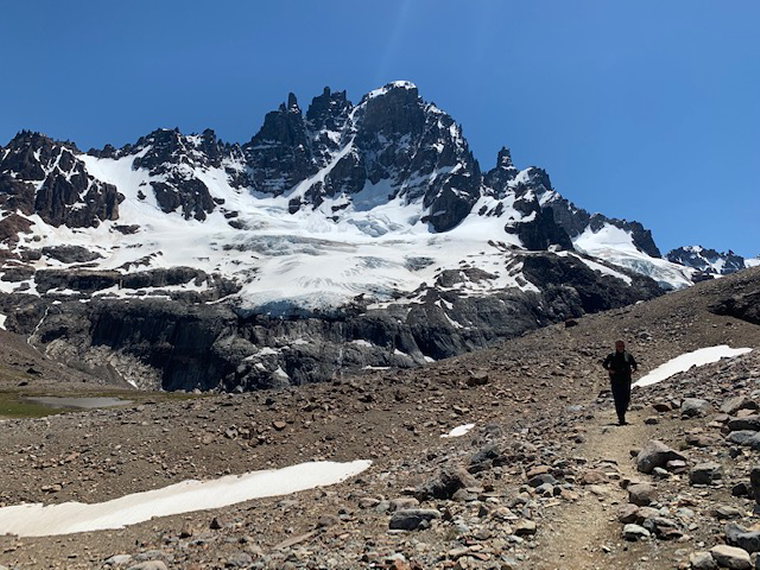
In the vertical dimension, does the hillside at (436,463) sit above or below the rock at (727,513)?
below

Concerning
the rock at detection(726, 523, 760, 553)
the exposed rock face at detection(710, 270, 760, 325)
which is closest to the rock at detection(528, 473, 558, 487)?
the rock at detection(726, 523, 760, 553)

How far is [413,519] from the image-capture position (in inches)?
488

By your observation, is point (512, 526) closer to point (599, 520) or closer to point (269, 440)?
point (599, 520)

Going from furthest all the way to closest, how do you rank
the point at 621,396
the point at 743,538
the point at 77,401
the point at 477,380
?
1. the point at 77,401
2. the point at 477,380
3. the point at 621,396
4. the point at 743,538

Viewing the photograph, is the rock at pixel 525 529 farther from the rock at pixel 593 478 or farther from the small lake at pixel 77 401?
the small lake at pixel 77 401

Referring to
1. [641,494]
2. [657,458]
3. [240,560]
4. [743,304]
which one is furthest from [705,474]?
[743,304]

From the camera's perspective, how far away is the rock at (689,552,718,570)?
823 centimetres

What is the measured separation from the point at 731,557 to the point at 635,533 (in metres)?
1.80

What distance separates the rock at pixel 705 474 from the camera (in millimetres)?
11523

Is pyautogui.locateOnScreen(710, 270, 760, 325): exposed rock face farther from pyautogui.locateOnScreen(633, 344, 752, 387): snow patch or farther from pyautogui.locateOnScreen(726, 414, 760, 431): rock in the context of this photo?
pyautogui.locateOnScreen(726, 414, 760, 431): rock

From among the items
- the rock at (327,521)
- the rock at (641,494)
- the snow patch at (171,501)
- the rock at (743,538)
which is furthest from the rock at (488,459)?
the snow patch at (171,501)

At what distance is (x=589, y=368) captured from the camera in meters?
39.4

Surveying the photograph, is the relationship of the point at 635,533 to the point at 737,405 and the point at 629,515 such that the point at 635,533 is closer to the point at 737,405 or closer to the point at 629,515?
the point at 629,515

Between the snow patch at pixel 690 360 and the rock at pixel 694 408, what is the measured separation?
1844cm
